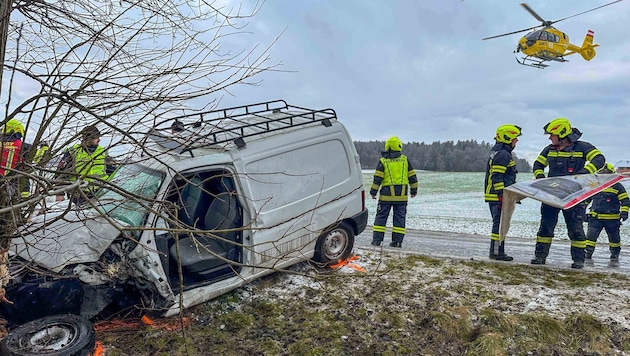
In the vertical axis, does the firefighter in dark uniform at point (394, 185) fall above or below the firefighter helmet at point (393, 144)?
below

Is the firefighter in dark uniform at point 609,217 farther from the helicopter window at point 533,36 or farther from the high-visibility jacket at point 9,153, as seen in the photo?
the helicopter window at point 533,36

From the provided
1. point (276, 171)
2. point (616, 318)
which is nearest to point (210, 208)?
point (276, 171)

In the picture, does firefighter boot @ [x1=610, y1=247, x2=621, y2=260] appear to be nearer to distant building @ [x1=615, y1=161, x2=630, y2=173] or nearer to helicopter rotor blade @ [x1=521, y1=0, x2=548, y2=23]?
distant building @ [x1=615, y1=161, x2=630, y2=173]

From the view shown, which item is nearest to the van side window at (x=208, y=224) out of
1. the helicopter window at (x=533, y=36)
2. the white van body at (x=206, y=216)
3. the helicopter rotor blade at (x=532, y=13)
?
the white van body at (x=206, y=216)

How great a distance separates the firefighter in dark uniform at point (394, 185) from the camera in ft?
23.8

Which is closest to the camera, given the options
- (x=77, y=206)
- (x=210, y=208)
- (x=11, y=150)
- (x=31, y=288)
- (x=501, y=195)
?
(x=77, y=206)

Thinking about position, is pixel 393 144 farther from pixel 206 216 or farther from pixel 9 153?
pixel 9 153

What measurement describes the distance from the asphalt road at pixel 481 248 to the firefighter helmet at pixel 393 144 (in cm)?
176

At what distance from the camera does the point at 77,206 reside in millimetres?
3029

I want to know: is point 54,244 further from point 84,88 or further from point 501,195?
point 501,195

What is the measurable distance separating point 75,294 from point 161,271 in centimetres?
79

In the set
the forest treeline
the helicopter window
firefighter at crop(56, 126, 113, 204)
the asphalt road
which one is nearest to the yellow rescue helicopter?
the helicopter window

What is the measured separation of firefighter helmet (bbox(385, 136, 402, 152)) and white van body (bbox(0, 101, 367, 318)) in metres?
1.89

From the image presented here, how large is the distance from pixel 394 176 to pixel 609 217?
347 cm
